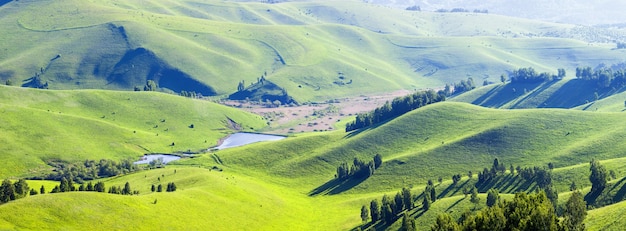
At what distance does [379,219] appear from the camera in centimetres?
16738

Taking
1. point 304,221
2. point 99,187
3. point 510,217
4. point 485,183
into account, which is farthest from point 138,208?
point 485,183

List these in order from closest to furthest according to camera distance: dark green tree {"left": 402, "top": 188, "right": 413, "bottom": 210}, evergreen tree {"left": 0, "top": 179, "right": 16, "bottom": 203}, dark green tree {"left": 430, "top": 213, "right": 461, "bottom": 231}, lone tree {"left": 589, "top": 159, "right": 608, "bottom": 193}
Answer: dark green tree {"left": 430, "top": 213, "right": 461, "bottom": 231} < evergreen tree {"left": 0, "top": 179, "right": 16, "bottom": 203} < lone tree {"left": 589, "top": 159, "right": 608, "bottom": 193} < dark green tree {"left": 402, "top": 188, "right": 413, "bottom": 210}

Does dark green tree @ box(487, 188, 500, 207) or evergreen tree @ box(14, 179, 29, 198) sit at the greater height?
dark green tree @ box(487, 188, 500, 207)

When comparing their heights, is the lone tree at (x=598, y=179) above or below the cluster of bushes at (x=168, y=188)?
above

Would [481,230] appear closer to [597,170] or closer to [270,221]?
[597,170]

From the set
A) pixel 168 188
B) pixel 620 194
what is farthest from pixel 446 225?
pixel 168 188

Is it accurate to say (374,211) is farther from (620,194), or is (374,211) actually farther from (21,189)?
(21,189)

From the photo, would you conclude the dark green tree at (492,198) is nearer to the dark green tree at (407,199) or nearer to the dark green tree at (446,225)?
the dark green tree at (407,199)

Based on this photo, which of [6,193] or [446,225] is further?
[6,193]

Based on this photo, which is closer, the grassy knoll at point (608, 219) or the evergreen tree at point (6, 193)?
the grassy knoll at point (608, 219)

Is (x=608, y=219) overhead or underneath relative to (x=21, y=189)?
overhead

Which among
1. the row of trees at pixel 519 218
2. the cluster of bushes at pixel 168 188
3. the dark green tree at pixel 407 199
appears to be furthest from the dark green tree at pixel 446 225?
the cluster of bushes at pixel 168 188

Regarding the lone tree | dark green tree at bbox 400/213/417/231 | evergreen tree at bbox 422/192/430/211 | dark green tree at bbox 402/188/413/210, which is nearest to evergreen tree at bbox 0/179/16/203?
dark green tree at bbox 400/213/417/231

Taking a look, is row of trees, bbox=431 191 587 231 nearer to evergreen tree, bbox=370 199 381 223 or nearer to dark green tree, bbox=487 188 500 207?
dark green tree, bbox=487 188 500 207
